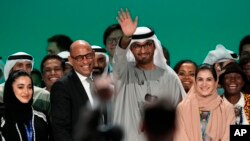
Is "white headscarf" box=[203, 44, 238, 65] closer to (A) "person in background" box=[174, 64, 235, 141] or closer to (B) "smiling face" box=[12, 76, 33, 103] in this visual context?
(A) "person in background" box=[174, 64, 235, 141]

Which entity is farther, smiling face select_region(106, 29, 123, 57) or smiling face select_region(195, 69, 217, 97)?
smiling face select_region(106, 29, 123, 57)

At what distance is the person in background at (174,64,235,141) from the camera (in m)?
3.16

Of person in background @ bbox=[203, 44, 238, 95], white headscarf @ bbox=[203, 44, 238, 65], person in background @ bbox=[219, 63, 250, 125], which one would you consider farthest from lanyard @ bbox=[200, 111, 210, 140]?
white headscarf @ bbox=[203, 44, 238, 65]

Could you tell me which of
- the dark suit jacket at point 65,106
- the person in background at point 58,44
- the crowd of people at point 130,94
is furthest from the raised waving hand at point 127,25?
the person in background at point 58,44

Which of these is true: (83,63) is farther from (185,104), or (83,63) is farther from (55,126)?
(185,104)

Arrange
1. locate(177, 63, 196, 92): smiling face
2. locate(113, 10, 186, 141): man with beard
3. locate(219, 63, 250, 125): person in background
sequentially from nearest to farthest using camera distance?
locate(113, 10, 186, 141): man with beard
locate(219, 63, 250, 125): person in background
locate(177, 63, 196, 92): smiling face

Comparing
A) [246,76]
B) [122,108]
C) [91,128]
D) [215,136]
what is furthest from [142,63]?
[91,128]

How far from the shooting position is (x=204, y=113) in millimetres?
3246

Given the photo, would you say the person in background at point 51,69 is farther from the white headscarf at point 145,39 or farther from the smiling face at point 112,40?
the white headscarf at point 145,39

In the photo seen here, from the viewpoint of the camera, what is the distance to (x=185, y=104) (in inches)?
125

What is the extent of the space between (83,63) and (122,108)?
46 cm

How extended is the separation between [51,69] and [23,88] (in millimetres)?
1125

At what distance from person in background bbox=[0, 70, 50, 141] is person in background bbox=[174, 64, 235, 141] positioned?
3.42ft

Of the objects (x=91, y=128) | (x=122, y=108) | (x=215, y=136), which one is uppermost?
(x=91, y=128)
